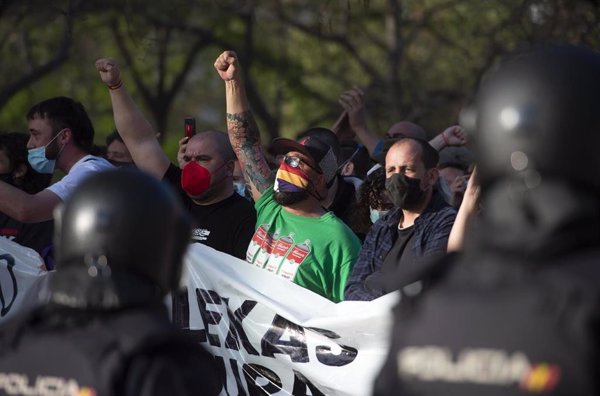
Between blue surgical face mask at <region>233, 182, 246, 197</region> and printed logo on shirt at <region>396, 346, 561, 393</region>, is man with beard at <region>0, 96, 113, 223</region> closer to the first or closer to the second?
blue surgical face mask at <region>233, 182, 246, 197</region>

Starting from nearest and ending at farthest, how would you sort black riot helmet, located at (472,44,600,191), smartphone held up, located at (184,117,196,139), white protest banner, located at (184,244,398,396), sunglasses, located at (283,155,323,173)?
black riot helmet, located at (472,44,600,191), white protest banner, located at (184,244,398,396), sunglasses, located at (283,155,323,173), smartphone held up, located at (184,117,196,139)

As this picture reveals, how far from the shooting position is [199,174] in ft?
24.1

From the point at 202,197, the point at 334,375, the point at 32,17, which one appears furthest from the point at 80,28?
the point at 334,375

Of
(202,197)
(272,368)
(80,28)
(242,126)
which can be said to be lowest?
(272,368)

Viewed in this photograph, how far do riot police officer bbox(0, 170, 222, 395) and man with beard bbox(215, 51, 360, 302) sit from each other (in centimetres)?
347

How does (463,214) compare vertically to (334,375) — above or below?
above

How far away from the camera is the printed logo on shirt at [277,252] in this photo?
6.63 metres

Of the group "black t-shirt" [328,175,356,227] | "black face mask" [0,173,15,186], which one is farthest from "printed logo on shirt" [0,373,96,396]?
"black face mask" [0,173,15,186]

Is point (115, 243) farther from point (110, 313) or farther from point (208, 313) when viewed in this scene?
point (208, 313)

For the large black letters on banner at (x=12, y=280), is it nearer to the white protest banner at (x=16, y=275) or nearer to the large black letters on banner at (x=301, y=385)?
the white protest banner at (x=16, y=275)

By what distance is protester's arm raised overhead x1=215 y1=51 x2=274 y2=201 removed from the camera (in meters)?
7.30

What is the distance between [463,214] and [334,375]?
4.17 feet

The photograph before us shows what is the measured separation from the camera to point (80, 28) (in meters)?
21.9

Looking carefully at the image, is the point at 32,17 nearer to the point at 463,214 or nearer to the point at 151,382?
the point at 463,214
